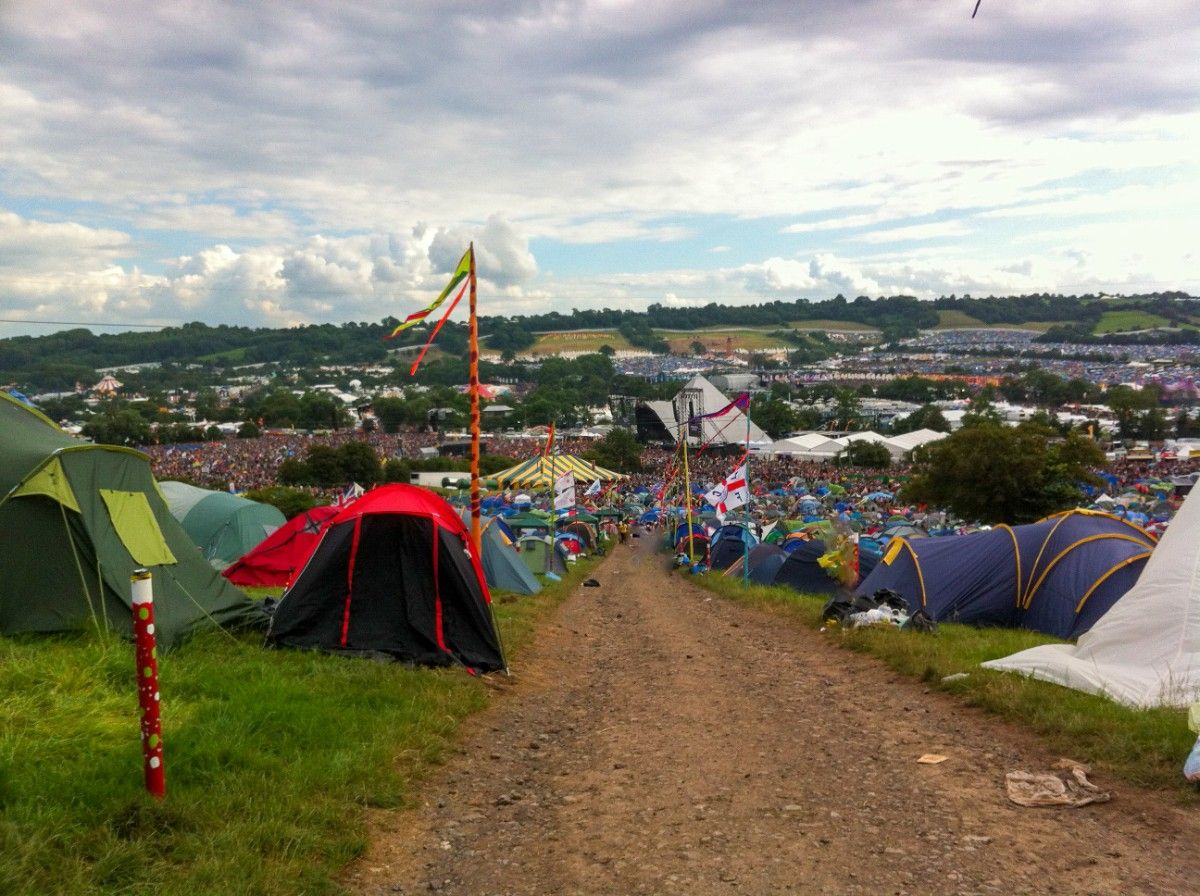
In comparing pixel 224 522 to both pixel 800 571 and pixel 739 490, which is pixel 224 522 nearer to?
pixel 739 490

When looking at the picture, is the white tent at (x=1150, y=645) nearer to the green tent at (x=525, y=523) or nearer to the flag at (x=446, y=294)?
the flag at (x=446, y=294)

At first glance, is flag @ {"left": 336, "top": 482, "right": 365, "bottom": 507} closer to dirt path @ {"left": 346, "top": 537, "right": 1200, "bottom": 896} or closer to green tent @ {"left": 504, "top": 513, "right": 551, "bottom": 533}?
green tent @ {"left": 504, "top": 513, "right": 551, "bottom": 533}

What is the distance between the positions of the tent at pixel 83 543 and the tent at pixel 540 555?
51.3 feet

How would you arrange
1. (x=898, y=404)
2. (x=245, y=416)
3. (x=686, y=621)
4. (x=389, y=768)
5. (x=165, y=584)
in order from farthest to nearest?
(x=898, y=404) < (x=245, y=416) < (x=686, y=621) < (x=165, y=584) < (x=389, y=768)

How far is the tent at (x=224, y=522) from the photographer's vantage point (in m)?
19.2

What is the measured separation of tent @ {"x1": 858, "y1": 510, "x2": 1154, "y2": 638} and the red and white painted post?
10.5 metres

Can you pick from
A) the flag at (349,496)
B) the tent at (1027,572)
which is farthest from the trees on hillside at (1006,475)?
the tent at (1027,572)

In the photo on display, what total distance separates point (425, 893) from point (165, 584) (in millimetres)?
5237

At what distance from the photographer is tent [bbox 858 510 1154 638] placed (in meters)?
12.3

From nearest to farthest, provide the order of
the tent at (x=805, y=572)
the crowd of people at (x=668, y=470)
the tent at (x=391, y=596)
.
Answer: the tent at (x=391, y=596)
the tent at (x=805, y=572)
the crowd of people at (x=668, y=470)

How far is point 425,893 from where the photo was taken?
15.2 ft

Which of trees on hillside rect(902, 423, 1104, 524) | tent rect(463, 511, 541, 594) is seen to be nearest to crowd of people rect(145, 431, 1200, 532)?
trees on hillside rect(902, 423, 1104, 524)

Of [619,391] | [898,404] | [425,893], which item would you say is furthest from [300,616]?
[619,391]

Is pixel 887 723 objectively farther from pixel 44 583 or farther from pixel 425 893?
pixel 44 583
